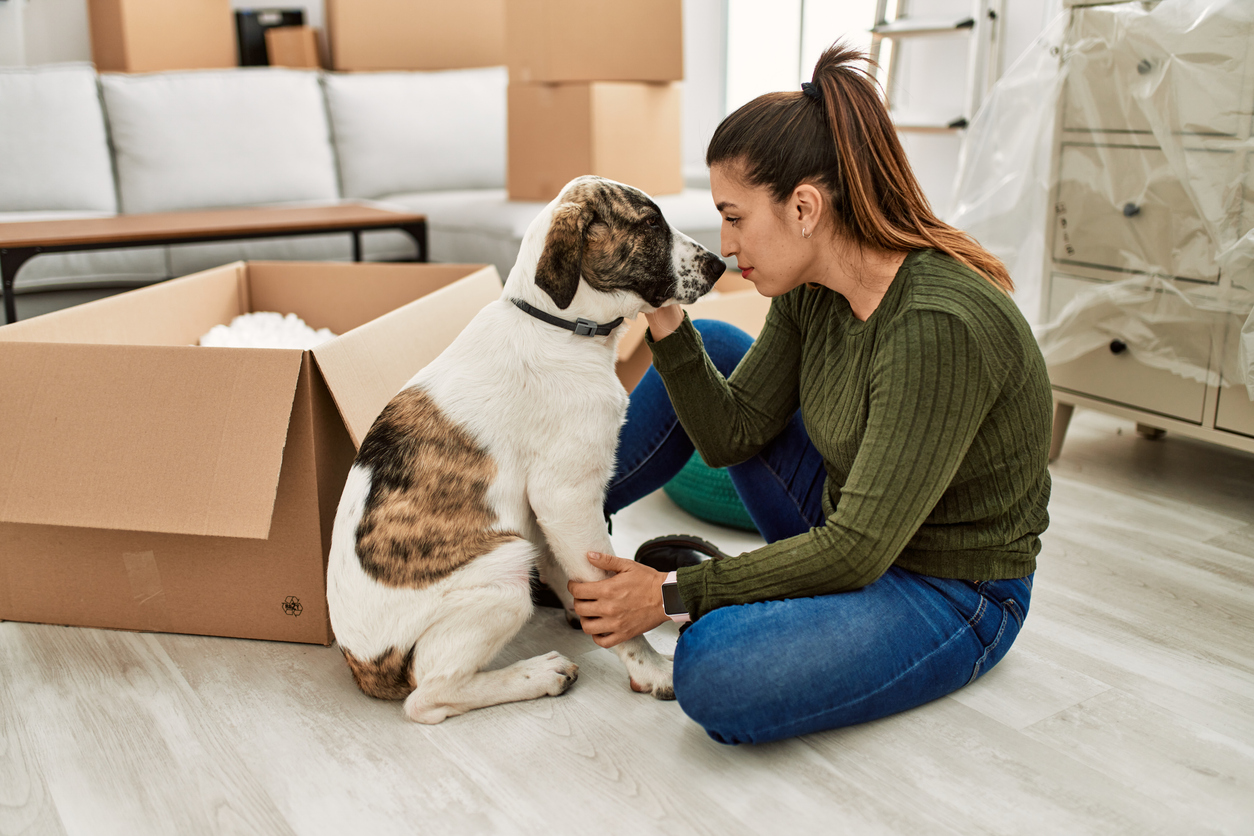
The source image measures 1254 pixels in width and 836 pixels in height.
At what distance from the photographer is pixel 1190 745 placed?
1.40 m

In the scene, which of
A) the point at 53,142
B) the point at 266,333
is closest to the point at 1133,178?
the point at 266,333

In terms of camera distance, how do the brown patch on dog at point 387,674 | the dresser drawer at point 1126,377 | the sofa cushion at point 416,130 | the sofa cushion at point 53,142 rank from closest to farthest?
the brown patch on dog at point 387,674 < the dresser drawer at point 1126,377 < the sofa cushion at point 53,142 < the sofa cushion at point 416,130

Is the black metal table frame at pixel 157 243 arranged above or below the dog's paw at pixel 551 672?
above

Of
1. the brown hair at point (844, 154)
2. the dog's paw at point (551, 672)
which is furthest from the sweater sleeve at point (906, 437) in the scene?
the dog's paw at point (551, 672)

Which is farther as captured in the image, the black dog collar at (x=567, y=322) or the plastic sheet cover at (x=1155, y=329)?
the plastic sheet cover at (x=1155, y=329)

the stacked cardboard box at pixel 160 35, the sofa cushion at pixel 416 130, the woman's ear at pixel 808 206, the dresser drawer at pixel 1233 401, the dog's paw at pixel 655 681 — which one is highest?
the stacked cardboard box at pixel 160 35

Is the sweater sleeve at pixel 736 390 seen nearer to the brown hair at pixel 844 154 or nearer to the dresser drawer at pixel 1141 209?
the brown hair at pixel 844 154

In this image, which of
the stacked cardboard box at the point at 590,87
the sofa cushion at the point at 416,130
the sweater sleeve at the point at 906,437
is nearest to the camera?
the sweater sleeve at the point at 906,437

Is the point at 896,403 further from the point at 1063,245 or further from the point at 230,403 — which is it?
the point at 1063,245

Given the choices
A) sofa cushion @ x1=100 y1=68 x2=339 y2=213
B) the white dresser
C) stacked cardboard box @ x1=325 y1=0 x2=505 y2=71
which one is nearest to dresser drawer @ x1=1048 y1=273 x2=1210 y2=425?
the white dresser

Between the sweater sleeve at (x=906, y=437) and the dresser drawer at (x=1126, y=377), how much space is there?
1.33 m

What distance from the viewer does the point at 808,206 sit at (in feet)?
4.30

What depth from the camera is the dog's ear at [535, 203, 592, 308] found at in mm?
1409

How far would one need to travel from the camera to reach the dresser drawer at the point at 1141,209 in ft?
6.85
